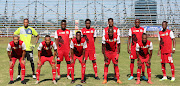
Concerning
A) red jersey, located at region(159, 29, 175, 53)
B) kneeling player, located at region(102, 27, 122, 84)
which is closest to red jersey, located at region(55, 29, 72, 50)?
kneeling player, located at region(102, 27, 122, 84)

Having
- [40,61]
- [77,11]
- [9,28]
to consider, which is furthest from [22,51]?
[77,11]

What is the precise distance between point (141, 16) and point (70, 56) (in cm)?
3361

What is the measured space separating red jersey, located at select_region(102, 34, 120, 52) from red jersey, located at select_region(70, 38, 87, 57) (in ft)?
2.29

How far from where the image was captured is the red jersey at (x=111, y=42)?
7.60 metres

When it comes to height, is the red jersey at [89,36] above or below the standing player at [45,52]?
above

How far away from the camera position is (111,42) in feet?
25.0

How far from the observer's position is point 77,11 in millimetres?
38438

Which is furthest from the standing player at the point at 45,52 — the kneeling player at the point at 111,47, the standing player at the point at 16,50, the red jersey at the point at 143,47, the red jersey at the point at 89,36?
the red jersey at the point at 143,47

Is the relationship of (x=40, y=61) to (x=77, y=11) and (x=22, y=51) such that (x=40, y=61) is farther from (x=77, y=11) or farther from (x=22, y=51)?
(x=77, y=11)

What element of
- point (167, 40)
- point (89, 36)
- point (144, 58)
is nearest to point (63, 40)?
point (89, 36)

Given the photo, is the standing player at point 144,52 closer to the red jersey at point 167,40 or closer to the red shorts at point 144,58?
the red shorts at point 144,58

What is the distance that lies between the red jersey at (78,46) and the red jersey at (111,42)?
70 cm

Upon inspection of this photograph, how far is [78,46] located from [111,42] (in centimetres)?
115

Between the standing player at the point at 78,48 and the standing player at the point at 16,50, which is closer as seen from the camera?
the standing player at the point at 16,50
